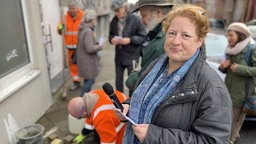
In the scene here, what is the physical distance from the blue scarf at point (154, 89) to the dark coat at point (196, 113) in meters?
0.03

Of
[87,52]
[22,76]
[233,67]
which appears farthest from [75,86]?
[233,67]

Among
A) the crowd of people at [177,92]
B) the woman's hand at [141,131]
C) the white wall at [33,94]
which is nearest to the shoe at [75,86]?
the white wall at [33,94]

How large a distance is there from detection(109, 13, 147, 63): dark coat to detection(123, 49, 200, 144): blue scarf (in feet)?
8.12

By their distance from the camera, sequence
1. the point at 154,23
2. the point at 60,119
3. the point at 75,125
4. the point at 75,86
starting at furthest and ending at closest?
the point at 75,86 → the point at 60,119 → the point at 75,125 → the point at 154,23

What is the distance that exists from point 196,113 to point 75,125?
2489 mm

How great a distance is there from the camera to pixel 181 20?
4.06 ft

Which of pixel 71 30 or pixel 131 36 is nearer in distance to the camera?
pixel 131 36

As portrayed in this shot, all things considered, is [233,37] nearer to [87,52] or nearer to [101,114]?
[101,114]

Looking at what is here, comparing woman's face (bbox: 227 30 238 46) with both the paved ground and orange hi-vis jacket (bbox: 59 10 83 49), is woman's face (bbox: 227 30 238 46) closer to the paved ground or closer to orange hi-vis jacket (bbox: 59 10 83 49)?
the paved ground

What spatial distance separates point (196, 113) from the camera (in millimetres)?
1204

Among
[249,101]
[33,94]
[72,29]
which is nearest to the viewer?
[249,101]

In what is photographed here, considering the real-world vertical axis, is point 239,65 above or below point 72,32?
below

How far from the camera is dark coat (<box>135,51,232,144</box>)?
115 cm

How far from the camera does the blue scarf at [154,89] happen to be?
127 centimetres
